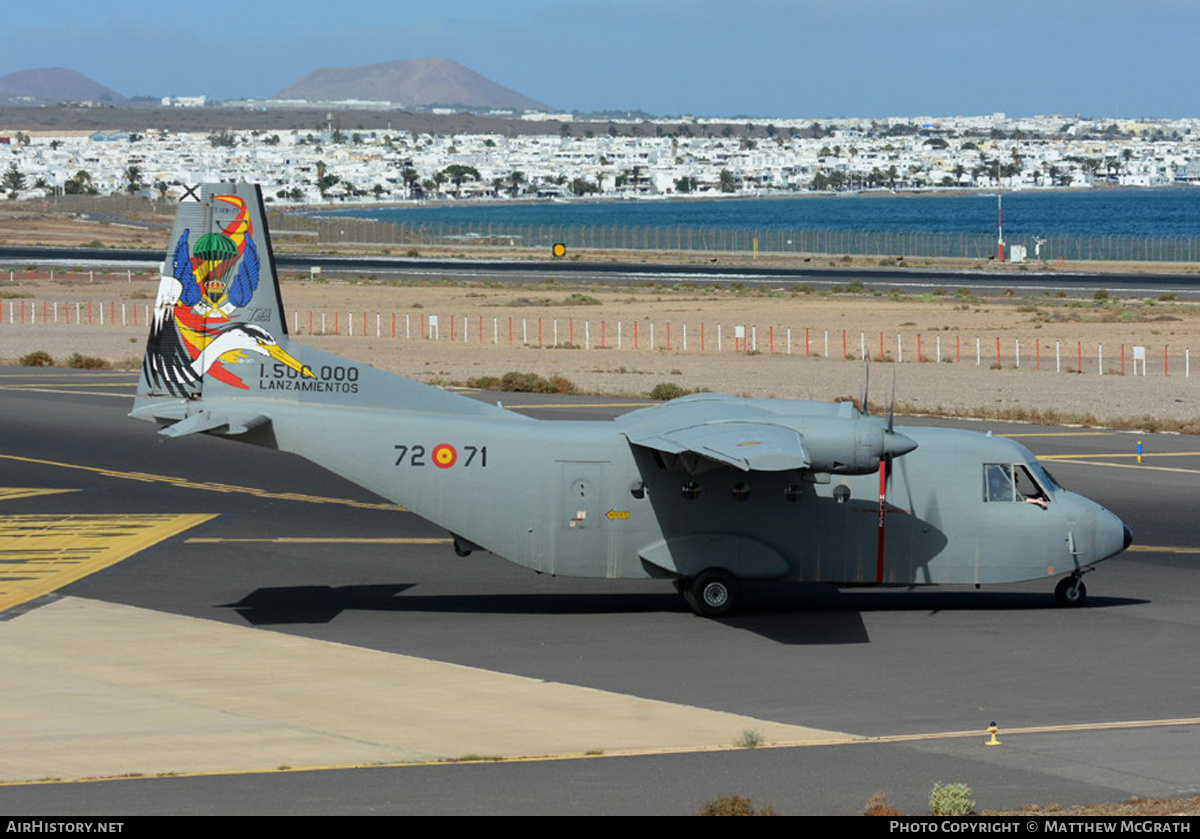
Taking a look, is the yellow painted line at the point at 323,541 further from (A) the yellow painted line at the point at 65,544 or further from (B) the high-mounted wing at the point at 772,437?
(B) the high-mounted wing at the point at 772,437

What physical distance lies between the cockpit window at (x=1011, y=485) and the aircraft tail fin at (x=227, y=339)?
10059mm

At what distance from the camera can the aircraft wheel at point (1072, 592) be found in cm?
2609

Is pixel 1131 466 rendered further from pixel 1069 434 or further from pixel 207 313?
pixel 207 313

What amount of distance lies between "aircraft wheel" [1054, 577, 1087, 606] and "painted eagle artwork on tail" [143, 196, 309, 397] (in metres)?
14.1

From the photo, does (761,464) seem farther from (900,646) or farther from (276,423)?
(276,423)

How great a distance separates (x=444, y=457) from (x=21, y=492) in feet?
52.6

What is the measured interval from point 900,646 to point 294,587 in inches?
442

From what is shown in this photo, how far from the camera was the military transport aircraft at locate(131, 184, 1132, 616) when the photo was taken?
24.8 m

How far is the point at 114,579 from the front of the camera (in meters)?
27.5

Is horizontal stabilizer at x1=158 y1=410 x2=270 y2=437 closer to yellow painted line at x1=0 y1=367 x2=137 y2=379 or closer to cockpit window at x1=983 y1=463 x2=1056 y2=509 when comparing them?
cockpit window at x1=983 y1=463 x2=1056 y2=509

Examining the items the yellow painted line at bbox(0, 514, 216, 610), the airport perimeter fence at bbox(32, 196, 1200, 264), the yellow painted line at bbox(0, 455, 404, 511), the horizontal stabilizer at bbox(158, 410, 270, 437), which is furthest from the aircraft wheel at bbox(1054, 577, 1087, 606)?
the airport perimeter fence at bbox(32, 196, 1200, 264)

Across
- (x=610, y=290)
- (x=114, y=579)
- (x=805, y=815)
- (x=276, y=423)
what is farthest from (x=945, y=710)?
(x=610, y=290)

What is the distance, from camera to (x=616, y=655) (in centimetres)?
2294
